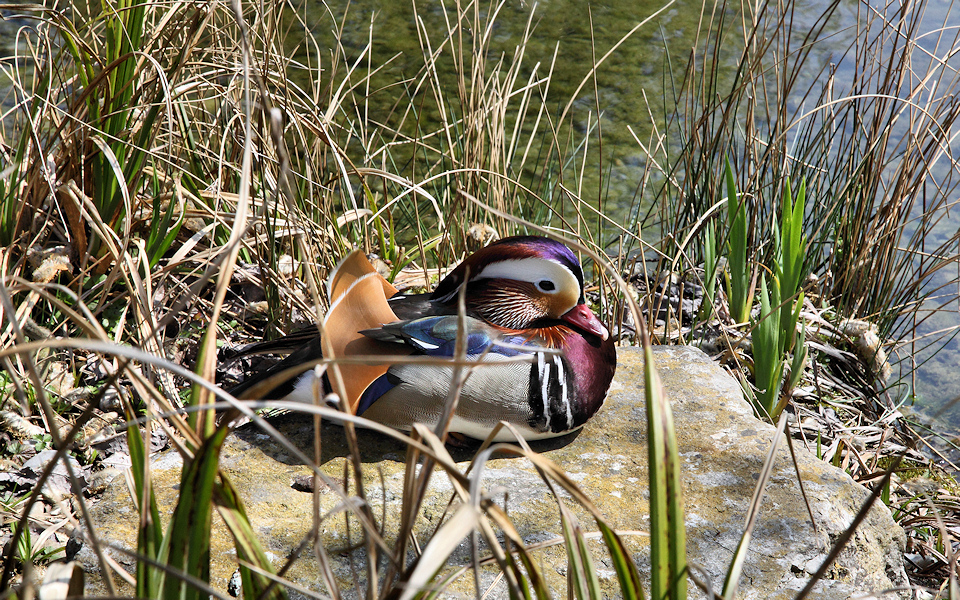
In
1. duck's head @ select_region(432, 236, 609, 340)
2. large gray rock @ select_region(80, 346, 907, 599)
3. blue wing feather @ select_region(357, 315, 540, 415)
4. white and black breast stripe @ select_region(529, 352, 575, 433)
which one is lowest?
large gray rock @ select_region(80, 346, 907, 599)

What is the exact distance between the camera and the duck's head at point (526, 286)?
2.19m

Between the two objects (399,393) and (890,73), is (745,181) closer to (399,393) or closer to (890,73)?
(890,73)

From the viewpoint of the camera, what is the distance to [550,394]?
7.07 ft

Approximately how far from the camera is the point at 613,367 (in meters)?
2.36

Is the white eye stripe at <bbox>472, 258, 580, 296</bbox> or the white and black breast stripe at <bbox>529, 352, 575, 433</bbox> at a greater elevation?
the white eye stripe at <bbox>472, 258, 580, 296</bbox>

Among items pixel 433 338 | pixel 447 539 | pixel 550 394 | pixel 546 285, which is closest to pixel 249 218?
pixel 433 338

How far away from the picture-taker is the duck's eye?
87.7 inches

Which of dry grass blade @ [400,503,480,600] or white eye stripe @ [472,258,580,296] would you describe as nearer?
dry grass blade @ [400,503,480,600]

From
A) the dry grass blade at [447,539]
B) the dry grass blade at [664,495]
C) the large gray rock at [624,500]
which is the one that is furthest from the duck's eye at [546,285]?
the dry grass blade at [447,539]

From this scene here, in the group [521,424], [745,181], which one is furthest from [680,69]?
[521,424]

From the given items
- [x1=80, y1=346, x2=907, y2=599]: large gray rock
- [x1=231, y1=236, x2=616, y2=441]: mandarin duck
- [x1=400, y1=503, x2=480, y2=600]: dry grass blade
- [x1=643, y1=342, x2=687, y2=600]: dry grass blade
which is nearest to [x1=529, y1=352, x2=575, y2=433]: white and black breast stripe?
[x1=231, y1=236, x2=616, y2=441]: mandarin duck

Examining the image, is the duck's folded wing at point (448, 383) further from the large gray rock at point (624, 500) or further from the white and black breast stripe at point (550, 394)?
the large gray rock at point (624, 500)

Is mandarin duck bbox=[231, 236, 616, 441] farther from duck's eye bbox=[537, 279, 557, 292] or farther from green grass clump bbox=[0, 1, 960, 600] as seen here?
green grass clump bbox=[0, 1, 960, 600]

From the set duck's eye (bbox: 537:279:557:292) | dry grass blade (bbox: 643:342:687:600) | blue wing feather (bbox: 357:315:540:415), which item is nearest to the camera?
dry grass blade (bbox: 643:342:687:600)
